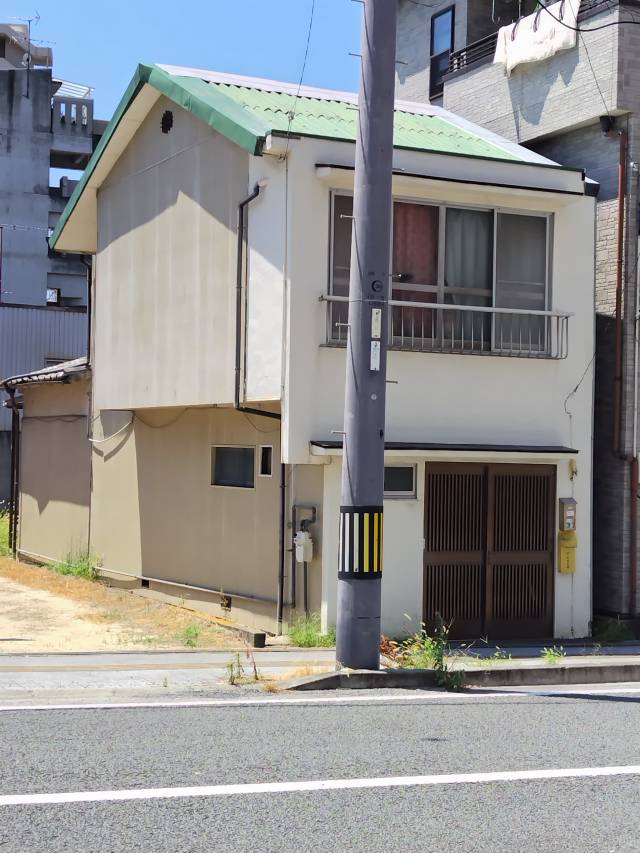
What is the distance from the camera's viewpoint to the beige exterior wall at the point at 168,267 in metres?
15.1

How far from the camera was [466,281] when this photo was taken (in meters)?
14.6

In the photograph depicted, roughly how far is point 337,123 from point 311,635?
6.69m

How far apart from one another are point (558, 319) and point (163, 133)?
6.69 metres

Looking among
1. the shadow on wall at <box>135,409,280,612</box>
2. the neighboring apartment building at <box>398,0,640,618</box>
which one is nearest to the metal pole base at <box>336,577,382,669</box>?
the shadow on wall at <box>135,409,280,612</box>

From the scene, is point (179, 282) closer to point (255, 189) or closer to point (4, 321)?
point (255, 189)

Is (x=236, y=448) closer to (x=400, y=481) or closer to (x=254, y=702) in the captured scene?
(x=400, y=481)

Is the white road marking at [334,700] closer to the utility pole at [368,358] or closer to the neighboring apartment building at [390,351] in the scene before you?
the utility pole at [368,358]

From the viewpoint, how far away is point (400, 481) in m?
14.2

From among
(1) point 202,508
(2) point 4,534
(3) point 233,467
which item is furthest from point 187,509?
(2) point 4,534

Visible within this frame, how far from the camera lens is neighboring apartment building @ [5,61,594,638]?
44.8ft

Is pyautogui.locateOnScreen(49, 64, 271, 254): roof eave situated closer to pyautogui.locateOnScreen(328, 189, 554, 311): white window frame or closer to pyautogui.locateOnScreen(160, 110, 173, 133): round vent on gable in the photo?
pyautogui.locateOnScreen(160, 110, 173, 133): round vent on gable

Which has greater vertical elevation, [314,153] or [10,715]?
[314,153]

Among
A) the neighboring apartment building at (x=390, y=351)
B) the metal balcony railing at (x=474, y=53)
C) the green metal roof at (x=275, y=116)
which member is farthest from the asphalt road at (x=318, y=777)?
the metal balcony railing at (x=474, y=53)

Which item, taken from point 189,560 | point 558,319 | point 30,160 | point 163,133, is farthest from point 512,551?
point 30,160
